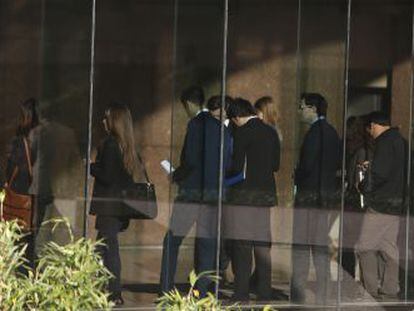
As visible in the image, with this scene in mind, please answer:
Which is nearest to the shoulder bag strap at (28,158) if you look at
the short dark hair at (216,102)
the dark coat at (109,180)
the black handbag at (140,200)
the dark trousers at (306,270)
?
the dark coat at (109,180)

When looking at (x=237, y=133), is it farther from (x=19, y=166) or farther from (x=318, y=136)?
(x=19, y=166)

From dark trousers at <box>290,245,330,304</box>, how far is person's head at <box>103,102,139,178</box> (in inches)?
75.4

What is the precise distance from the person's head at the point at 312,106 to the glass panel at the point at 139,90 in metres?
1.34

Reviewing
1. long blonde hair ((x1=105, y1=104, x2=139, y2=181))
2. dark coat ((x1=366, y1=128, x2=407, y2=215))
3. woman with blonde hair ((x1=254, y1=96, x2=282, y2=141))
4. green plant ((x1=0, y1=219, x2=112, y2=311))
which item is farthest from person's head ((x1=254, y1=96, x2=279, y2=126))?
green plant ((x1=0, y1=219, x2=112, y2=311))

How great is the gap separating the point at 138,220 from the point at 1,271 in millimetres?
5548

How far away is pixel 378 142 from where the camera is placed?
482 inches

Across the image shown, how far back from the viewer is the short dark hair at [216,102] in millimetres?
11672

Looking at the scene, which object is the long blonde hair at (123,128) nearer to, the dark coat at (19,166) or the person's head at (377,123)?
the dark coat at (19,166)

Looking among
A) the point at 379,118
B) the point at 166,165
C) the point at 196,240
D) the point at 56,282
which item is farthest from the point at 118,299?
the point at 56,282

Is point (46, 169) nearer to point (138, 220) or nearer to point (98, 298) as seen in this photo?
point (138, 220)

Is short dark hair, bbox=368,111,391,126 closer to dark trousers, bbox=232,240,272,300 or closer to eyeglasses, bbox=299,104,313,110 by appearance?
eyeglasses, bbox=299,104,313,110

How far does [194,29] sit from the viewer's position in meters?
11.7

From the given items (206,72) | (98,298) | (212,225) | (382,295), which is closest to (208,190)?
(212,225)

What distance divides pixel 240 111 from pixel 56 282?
581cm
